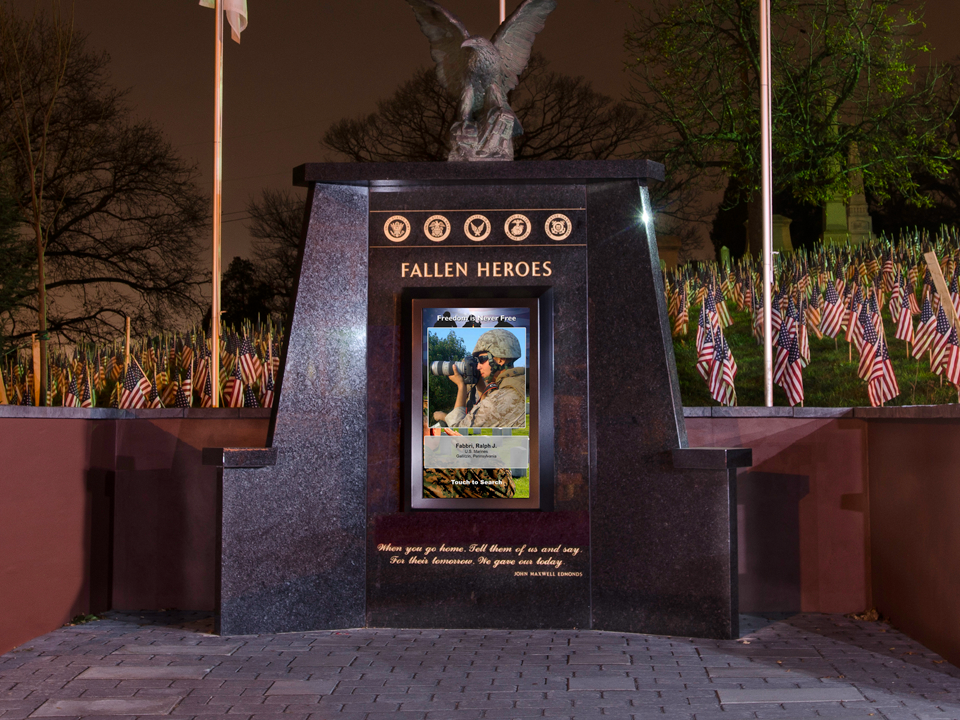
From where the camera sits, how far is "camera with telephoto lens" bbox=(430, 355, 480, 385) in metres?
7.21

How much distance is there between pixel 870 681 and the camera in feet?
18.3

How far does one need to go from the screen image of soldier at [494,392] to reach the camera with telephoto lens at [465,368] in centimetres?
2

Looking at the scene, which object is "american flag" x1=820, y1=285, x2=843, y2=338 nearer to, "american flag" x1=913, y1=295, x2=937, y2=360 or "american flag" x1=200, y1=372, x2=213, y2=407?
"american flag" x1=913, y1=295, x2=937, y2=360

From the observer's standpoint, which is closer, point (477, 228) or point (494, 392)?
point (494, 392)

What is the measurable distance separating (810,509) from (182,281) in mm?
22511

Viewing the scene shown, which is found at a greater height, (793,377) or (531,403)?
(793,377)

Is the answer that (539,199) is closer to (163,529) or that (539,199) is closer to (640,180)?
(640,180)

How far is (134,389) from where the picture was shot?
36.4 feet

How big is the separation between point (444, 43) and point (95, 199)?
2262 cm

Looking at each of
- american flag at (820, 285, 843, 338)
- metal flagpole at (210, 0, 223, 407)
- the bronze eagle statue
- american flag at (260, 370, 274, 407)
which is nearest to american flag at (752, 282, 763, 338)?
american flag at (820, 285, 843, 338)

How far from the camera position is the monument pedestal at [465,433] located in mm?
6926

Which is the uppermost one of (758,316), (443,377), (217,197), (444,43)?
(444,43)

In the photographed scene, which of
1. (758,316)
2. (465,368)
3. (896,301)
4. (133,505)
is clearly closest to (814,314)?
(758,316)

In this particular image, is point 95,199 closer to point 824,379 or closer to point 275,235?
point 275,235
